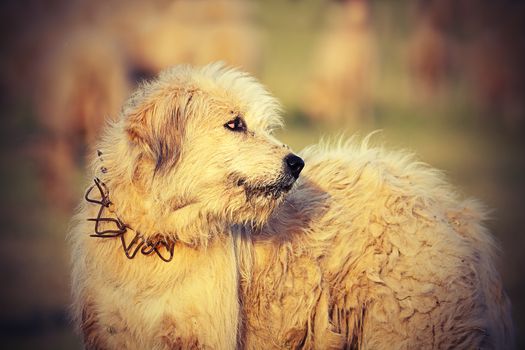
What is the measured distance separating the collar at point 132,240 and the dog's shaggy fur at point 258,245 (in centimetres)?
3

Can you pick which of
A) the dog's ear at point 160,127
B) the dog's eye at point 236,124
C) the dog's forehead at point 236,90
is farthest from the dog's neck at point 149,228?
the dog's forehead at point 236,90

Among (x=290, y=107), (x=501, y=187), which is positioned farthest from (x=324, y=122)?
(x=501, y=187)

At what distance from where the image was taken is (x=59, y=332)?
26.0 ft

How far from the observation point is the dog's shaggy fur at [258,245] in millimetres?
4328

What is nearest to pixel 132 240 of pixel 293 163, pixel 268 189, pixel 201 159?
pixel 201 159

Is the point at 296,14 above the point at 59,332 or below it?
above

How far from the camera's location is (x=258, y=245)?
4.79 metres

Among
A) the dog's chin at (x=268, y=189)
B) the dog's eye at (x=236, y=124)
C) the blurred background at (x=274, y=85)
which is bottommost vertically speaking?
the dog's chin at (x=268, y=189)

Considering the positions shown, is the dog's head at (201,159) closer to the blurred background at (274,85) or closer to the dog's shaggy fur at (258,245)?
the dog's shaggy fur at (258,245)

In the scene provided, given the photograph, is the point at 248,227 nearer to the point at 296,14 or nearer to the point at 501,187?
the point at 501,187

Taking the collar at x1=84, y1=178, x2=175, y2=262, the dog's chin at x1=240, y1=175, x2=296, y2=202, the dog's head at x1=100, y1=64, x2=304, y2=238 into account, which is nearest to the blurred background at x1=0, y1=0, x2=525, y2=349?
the collar at x1=84, y1=178, x2=175, y2=262

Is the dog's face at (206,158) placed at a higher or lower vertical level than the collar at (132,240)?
higher

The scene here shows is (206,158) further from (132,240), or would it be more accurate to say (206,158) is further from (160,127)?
(132,240)

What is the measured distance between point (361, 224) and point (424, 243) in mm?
395
